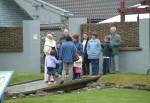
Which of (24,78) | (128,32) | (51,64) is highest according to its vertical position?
(128,32)

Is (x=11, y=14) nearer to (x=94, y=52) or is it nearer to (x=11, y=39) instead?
(x=11, y=39)

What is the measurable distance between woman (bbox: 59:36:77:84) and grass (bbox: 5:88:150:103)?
2747mm

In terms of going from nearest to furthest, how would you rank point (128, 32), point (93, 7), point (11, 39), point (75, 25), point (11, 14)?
point (128, 32), point (75, 25), point (11, 39), point (11, 14), point (93, 7)

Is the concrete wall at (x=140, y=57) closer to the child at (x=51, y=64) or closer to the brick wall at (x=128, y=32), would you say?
the brick wall at (x=128, y=32)

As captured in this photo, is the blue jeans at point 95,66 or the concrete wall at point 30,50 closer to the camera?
the blue jeans at point 95,66

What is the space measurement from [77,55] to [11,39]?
7.47 metres

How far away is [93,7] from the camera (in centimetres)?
3656

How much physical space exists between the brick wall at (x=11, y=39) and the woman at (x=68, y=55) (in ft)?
23.1

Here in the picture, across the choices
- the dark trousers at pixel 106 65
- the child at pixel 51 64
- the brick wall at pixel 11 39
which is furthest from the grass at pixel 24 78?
the brick wall at pixel 11 39

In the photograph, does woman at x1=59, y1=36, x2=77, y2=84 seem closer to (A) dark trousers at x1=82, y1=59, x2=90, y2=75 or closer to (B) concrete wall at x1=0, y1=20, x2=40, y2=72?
(A) dark trousers at x1=82, y1=59, x2=90, y2=75

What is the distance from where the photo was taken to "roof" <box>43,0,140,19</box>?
36.1m

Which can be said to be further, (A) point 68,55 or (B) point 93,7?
(B) point 93,7

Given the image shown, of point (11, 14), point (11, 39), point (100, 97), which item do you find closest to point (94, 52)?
point (11, 39)

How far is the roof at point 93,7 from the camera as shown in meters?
36.1
